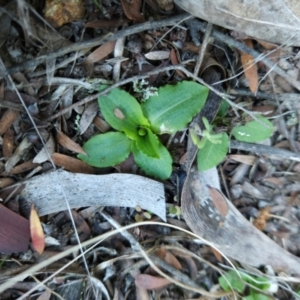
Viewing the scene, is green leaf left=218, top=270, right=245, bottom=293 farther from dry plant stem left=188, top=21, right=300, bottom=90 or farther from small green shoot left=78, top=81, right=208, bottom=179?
dry plant stem left=188, top=21, right=300, bottom=90

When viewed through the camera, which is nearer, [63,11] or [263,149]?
[63,11]

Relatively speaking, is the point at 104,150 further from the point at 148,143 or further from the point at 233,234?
the point at 233,234

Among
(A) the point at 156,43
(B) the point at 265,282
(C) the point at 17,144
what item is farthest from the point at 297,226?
(C) the point at 17,144

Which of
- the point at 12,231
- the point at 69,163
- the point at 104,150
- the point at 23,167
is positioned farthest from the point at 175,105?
the point at 12,231

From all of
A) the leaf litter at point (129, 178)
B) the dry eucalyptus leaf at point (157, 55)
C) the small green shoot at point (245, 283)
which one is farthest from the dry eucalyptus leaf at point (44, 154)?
the small green shoot at point (245, 283)

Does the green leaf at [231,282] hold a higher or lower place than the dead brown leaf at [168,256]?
lower

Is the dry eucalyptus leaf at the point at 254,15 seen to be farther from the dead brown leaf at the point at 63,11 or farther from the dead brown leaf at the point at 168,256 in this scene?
the dead brown leaf at the point at 168,256
